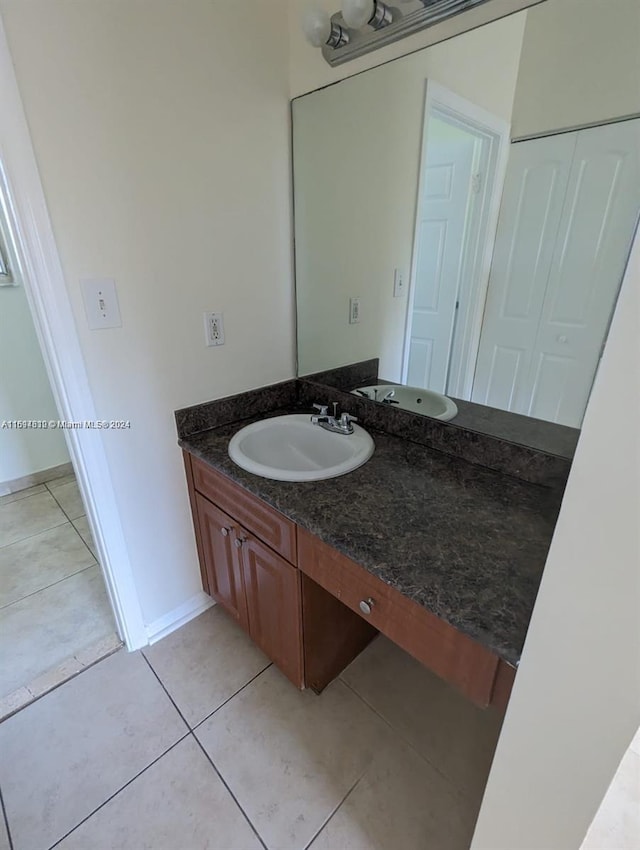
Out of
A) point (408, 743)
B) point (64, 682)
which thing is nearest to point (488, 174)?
point (408, 743)

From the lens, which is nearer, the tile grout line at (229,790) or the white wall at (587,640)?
the white wall at (587,640)

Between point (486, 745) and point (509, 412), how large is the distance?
1029 mm

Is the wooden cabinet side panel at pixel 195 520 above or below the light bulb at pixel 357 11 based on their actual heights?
below

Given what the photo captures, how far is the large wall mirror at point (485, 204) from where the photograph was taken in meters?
0.87

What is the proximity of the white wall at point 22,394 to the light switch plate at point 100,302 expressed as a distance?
1.58m

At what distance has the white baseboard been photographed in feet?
5.09

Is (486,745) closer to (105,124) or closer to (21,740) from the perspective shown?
(21,740)

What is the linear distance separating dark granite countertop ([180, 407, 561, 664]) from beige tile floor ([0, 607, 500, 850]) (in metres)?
0.79

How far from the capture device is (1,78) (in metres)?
0.87

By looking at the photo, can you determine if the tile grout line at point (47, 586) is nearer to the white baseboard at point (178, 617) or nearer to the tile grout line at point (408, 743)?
the white baseboard at point (178, 617)

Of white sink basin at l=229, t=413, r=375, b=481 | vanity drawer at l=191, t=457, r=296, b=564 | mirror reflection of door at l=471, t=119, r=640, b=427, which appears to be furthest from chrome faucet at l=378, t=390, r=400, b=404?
vanity drawer at l=191, t=457, r=296, b=564

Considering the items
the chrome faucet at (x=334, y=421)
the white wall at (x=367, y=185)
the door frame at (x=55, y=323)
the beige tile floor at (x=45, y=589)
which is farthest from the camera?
the beige tile floor at (x=45, y=589)

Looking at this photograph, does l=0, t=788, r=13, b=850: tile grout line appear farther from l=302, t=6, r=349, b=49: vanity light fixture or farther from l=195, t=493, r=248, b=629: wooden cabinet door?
l=302, t=6, r=349, b=49: vanity light fixture

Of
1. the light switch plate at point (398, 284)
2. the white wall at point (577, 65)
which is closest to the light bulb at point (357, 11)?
the white wall at point (577, 65)
